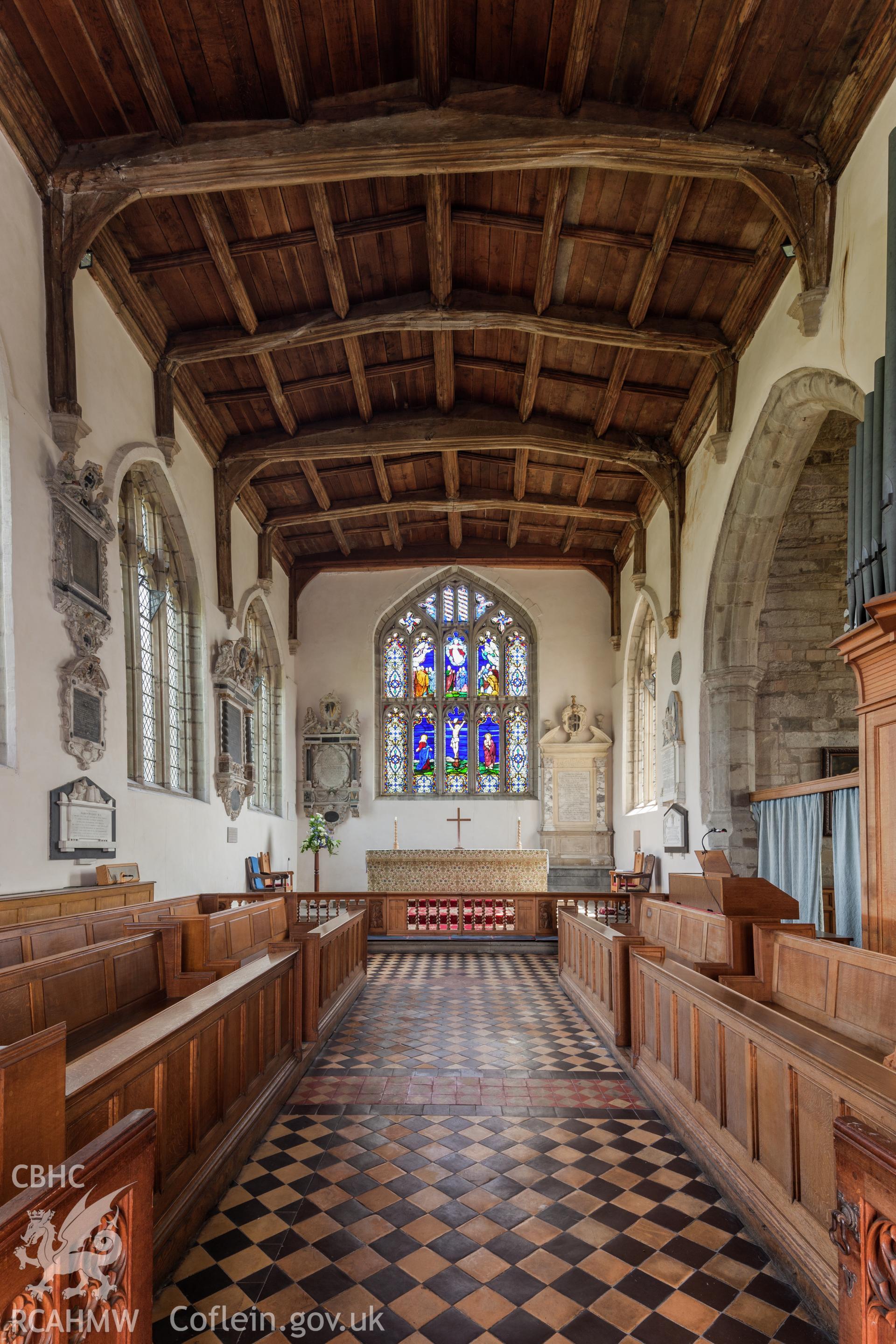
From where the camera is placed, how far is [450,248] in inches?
279

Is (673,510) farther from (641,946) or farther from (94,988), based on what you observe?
(94,988)

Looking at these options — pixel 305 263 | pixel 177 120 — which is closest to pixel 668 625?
pixel 305 263

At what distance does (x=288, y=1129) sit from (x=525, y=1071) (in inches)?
54.7

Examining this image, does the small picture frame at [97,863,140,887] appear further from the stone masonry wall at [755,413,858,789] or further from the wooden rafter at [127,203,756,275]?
the stone masonry wall at [755,413,858,789]

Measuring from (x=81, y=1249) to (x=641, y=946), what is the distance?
3.66 m

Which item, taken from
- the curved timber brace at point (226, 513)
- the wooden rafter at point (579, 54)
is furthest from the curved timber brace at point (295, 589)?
the wooden rafter at point (579, 54)

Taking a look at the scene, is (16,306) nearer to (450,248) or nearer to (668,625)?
(450,248)

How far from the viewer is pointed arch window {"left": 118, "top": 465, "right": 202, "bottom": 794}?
7395 mm

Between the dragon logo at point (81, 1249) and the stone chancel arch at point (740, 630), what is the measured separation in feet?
23.0

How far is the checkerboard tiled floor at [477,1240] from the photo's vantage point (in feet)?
7.44

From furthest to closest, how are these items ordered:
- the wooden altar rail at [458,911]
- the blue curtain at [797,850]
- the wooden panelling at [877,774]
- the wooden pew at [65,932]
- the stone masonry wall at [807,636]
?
the wooden altar rail at [458,911] < the stone masonry wall at [807,636] < the blue curtain at [797,850] < the wooden panelling at [877,774] < the wooden pew at [65,932]

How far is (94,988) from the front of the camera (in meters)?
3.33

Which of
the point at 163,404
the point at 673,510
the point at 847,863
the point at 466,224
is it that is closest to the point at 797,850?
the point at 847,863

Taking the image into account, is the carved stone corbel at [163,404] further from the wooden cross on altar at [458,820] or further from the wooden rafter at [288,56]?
the wooden cross on altar at [458,820]
